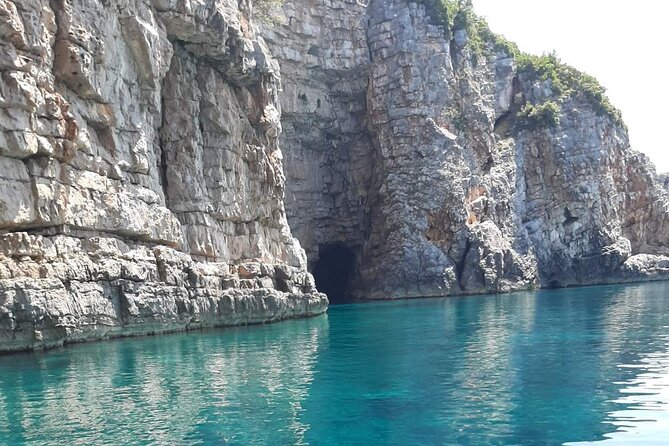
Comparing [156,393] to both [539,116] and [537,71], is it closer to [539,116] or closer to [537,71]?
[539,116]

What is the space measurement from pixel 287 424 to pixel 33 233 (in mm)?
16755

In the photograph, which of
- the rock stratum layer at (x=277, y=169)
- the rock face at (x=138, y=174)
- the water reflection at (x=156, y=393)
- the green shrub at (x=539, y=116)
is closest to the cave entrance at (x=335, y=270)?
the rock stratum layer at (x=277, y=169)

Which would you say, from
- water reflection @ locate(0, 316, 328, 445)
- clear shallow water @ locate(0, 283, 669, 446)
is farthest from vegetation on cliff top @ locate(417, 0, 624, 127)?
water reflection @ locate(0, 316, 328, 445)

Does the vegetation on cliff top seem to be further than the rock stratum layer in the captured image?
Yes

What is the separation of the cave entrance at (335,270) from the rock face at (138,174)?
64.1 ft

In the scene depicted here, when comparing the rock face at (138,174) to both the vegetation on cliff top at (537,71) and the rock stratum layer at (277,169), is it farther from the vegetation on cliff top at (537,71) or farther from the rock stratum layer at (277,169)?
the vegetation on cliff top at (537,71)

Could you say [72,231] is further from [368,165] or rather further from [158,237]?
[368,165]

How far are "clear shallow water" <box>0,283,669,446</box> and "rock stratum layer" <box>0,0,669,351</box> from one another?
4454 mm

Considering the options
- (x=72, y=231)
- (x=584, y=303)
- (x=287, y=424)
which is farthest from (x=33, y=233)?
(x=584, y=303)

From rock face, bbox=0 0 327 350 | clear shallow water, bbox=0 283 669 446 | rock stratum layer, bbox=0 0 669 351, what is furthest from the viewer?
rock stratum layer, bbox=0 0 669 351

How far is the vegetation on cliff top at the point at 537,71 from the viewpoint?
6794cm

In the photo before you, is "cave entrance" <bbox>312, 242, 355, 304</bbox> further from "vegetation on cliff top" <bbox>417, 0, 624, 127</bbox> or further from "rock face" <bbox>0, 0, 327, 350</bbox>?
"vegetation on cliff top" <bbox>417, 0, 624, 127</bbox>

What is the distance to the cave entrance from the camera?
65731 millimetres

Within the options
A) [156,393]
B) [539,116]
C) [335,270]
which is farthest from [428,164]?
[156,393]
